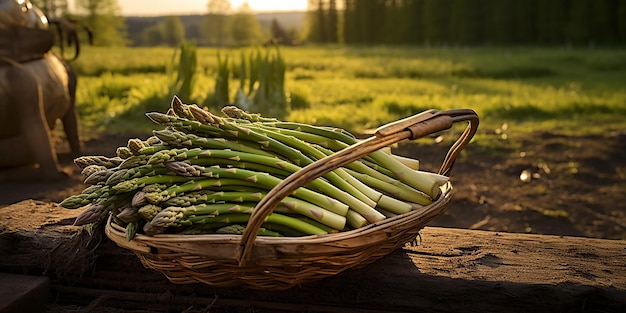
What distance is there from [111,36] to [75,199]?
182 feet

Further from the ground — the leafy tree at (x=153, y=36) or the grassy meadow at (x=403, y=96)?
the grassy meadow at (x=403, y=96)


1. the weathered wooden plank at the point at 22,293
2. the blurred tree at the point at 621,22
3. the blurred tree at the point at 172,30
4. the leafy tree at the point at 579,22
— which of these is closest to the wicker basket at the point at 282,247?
the weathered wooden plank at the point at 22,293

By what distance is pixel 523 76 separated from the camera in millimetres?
16969

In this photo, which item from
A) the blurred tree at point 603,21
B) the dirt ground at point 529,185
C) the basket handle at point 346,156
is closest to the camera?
the basket handle at point 346,156

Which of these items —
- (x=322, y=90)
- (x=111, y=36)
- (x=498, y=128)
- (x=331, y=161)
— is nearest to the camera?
(x=331, y=161)

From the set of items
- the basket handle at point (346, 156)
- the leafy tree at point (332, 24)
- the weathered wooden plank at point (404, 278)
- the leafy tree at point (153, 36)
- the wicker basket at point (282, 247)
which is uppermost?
the basket handle at point (346, 156)

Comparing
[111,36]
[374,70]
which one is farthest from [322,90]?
[111,36]

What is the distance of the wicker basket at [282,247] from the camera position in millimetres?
1739

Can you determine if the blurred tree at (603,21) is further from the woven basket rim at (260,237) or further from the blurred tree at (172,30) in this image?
the blurred tree at (172,30)

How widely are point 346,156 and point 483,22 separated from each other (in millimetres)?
34938

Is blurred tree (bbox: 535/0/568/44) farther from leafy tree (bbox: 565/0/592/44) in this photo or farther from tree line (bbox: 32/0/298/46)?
tree line (bbox: 32/0/298/46)

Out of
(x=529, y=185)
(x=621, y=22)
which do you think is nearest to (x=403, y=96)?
(x=529, y=185)

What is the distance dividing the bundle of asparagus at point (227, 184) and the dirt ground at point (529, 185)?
8.09ft

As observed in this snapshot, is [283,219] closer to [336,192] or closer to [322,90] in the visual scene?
[336,192]
